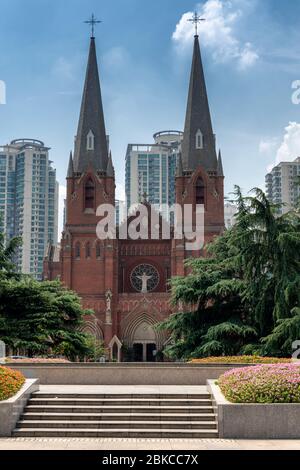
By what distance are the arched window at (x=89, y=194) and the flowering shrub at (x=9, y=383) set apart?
46170mm

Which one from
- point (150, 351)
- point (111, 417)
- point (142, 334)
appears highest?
point (111, 417)

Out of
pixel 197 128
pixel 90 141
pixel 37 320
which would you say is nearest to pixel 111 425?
pixel 37 320

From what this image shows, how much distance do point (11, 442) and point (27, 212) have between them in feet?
343

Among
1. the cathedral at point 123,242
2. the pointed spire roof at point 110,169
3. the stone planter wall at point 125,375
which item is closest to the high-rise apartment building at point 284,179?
the cathedral at point 123,242

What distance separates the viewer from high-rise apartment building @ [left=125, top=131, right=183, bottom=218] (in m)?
122

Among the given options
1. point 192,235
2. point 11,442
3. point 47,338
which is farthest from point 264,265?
point 192,235

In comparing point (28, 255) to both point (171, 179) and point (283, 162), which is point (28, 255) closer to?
point (171, 179)

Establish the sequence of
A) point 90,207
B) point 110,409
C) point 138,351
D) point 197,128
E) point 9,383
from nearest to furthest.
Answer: point 9,383 → point 110,409 → point 138,351 → point 90,207 → point 197,128

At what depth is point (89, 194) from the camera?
197 feet

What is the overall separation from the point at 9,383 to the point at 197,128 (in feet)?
161

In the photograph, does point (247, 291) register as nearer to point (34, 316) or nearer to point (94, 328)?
point (34, 316)

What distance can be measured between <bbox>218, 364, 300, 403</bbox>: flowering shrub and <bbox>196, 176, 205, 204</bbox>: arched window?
46.6 meters

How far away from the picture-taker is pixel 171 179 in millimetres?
123500

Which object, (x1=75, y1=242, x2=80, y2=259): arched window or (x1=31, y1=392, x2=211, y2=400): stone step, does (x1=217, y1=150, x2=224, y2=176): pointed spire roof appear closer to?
(x1=75, y1=242, x2=80, y2=259): arched window
